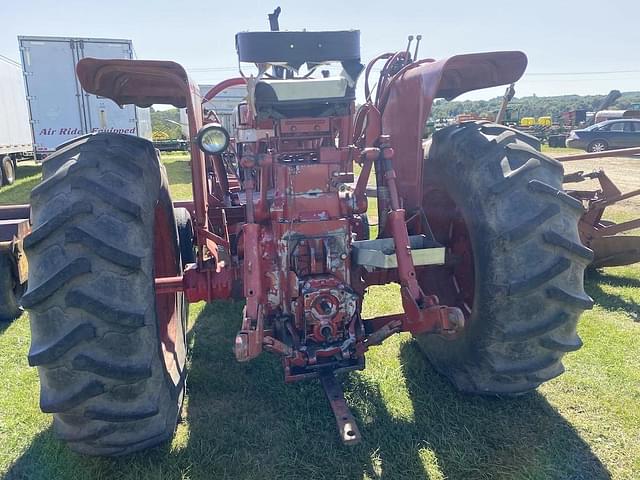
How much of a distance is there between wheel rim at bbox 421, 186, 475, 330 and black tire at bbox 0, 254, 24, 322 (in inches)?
148

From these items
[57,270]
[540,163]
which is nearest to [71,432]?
[57,270]

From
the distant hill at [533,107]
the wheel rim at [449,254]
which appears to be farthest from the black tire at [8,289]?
the distant hill at [533,107]

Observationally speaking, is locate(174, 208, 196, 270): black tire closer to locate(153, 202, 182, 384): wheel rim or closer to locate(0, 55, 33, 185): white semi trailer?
locate(153, 202, 182, 384): wheel rim

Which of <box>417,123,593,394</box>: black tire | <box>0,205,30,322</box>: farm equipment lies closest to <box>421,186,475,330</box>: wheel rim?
<box>417,123,593,394</box>: black tire

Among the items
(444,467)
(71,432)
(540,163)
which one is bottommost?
(444,467)

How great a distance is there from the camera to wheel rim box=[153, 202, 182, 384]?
3562mm

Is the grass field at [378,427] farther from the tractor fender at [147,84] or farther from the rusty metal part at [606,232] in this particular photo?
the rusty metal part at [606,232]

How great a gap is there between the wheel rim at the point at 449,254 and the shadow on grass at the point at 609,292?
7.17 ft

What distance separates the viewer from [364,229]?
154 inches

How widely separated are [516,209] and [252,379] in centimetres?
213

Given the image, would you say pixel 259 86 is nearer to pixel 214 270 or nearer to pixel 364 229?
pixel 214 270

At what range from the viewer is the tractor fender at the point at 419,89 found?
312 cm

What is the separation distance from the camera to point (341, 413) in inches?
110

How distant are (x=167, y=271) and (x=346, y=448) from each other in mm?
1819
